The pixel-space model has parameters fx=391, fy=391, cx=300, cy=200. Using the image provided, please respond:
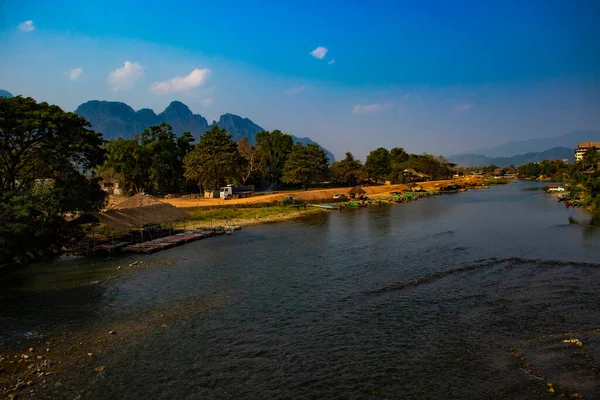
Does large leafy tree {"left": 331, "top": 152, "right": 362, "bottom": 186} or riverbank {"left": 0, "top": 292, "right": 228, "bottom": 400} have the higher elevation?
large leafy tree {"left": 331, "top": 152, "right": 362, "bottom": 186}

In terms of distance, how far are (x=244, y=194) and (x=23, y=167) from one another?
130ft

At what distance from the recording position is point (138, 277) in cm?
2364

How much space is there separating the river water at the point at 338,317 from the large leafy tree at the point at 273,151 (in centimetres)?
5721

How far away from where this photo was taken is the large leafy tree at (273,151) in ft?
292

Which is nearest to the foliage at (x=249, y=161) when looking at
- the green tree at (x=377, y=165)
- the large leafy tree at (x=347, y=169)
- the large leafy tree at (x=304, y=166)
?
the large leafy tree at (x=304, y=166)

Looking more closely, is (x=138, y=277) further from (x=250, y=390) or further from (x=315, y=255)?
(x=250, y=390)

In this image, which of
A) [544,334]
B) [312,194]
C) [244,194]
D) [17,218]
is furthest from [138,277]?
[312,194]

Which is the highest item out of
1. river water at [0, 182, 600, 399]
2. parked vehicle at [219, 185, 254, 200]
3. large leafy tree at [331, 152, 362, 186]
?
large leafy tree at [331, 152, 362, 186]

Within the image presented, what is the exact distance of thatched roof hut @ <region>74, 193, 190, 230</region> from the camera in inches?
1177

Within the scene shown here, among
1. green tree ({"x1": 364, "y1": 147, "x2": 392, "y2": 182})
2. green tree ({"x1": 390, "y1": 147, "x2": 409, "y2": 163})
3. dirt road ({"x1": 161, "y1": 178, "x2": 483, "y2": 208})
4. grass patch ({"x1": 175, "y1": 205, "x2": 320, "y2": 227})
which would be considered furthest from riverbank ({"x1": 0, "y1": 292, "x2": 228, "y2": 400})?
green tree ({"x1": 390, "y1": 147, "x2": 409, "y2": 163})

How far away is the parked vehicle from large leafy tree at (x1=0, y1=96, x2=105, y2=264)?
31254mm

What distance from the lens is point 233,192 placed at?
220 ft

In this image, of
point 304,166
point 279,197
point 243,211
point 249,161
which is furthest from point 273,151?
point 243,211

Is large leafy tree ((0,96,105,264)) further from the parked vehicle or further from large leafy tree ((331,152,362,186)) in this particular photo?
large leafy tree ((331,152,362,186))
